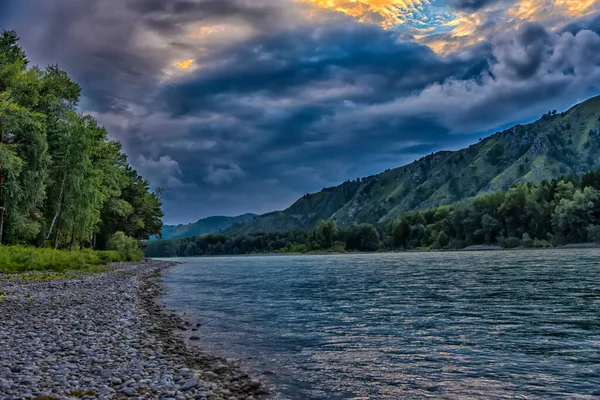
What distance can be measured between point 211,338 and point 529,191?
617ft

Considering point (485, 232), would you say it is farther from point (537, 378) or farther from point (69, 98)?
point (537, 378)

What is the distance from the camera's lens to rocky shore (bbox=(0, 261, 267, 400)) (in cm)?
934

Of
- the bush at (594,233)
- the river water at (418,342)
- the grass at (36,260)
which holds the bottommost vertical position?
the river water at (418,342)

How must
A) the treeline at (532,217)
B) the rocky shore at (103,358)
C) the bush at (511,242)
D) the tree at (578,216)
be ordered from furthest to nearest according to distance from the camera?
the bush at (511,242) → the treeline at (532,217) → the tree at (578,216) → the rocky shore at (103,358)

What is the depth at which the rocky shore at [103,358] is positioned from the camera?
9336mm

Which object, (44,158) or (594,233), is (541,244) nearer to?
(594,233)

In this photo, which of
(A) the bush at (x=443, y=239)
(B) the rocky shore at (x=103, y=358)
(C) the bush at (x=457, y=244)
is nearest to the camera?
(B) the rocky shore at (x=103, y=358)

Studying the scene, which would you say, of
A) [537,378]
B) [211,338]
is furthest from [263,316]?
[537,378]

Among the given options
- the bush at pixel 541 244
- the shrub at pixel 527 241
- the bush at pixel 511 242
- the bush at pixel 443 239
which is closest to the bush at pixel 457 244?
the bush at pixel 443 239

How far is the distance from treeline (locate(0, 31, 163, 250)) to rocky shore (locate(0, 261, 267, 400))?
25833mm

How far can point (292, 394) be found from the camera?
35.8 feet

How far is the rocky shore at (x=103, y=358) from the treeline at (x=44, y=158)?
25833mm

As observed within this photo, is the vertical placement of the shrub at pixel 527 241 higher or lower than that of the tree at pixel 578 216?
lower

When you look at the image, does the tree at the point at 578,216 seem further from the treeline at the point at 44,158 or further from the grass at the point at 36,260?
the grass at the point at 36,260
